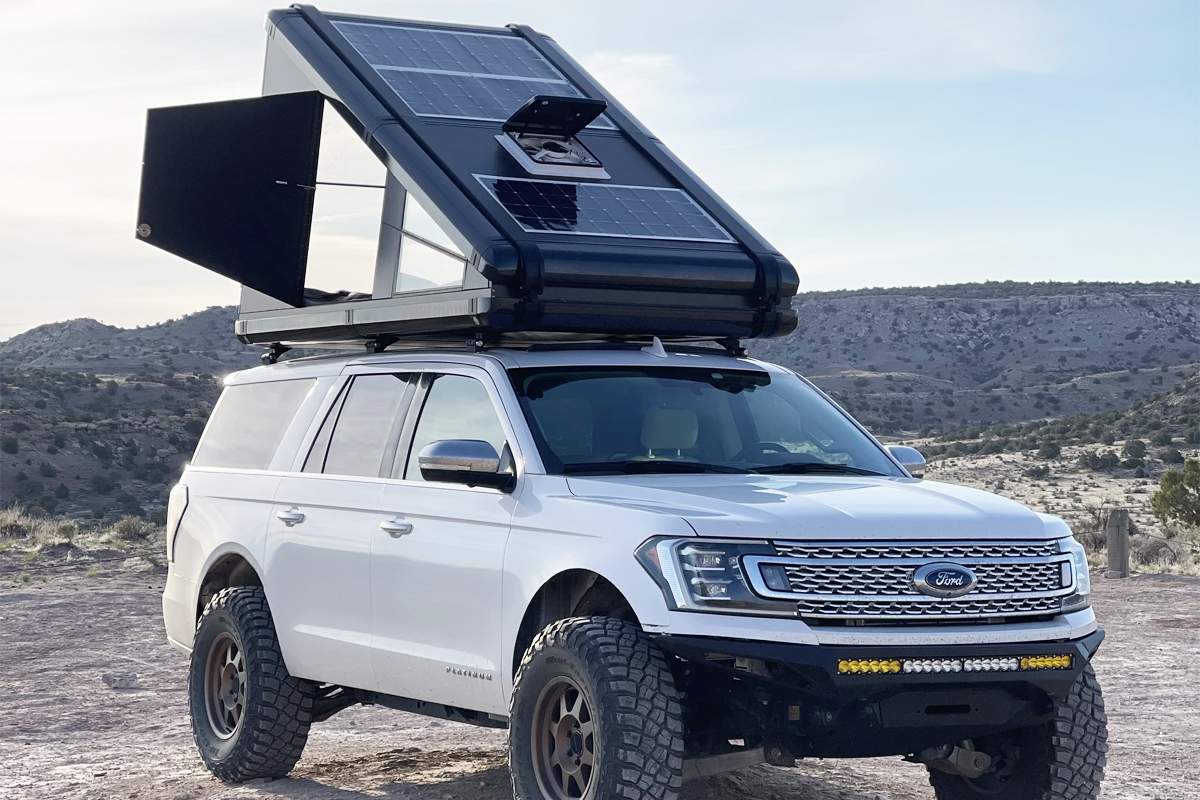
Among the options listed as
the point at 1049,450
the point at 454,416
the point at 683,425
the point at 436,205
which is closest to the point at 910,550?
the point at 683,425

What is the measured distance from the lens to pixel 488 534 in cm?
707

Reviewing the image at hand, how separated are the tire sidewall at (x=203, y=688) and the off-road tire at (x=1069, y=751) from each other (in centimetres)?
385

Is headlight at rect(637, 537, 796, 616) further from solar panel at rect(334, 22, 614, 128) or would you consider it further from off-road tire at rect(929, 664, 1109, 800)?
solar panel at rect(334, 22, 614, 128)

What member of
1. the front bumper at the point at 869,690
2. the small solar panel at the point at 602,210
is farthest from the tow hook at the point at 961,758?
the small solar panel at the point at 602,210

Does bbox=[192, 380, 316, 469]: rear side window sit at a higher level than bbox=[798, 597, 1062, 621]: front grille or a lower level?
higher

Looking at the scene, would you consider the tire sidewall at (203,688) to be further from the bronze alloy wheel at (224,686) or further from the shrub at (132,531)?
the shrub at (132,531)

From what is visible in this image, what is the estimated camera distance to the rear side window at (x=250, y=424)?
9.12m

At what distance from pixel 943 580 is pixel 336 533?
3.16 m

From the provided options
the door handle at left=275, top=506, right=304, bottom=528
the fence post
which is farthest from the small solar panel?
the fence post

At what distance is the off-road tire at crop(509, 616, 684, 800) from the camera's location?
603 cm

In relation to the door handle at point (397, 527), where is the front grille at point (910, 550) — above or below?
above

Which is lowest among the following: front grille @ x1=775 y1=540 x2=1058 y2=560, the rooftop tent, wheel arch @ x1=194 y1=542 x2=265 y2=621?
wheel arch @ x1=194 y1=542 x2=265 y2=621

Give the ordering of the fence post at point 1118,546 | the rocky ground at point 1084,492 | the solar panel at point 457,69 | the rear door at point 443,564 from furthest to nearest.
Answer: the rocky ground at point 1084,492 < the fence post at point 1118,546 < the solar panel at point 457,69 < the rear door at point 443,564

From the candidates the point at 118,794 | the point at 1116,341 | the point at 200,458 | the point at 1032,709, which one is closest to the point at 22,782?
the point at 118,794
